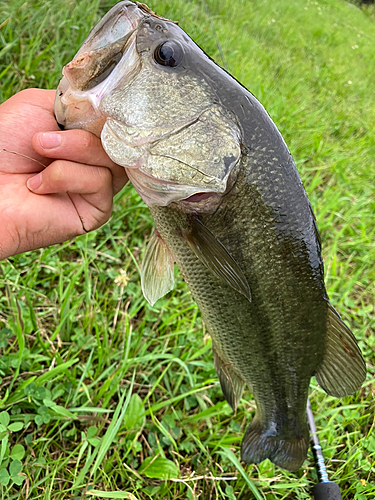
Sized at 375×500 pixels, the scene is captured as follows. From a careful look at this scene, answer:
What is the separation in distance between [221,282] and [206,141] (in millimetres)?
502

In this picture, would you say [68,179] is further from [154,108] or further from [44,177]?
[154,108]

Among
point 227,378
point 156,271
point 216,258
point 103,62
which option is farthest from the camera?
point 227,378

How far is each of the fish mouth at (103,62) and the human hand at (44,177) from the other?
120 millimetres

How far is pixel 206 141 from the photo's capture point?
1139 millimetres

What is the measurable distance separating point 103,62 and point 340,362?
1368mm

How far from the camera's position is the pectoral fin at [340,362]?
1.38 metres

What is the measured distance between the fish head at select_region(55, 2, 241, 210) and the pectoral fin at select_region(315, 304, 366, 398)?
700 mm

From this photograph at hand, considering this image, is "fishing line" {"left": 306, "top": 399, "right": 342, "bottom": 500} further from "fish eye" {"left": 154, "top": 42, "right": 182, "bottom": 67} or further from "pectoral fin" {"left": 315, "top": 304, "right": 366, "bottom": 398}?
"fish eye" {"left": 154, "top": 42, "right": 182, "bottom": 67}

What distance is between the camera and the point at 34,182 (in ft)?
4.00

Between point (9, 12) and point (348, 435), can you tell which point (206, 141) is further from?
point (9, 12)

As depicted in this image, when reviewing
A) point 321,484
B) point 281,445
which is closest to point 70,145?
point 281,445

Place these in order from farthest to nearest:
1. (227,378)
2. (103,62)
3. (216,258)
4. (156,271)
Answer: (227,378) → (156,271) → (216,258) → (103,62)

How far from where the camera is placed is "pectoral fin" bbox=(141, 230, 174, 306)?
54.8 inches

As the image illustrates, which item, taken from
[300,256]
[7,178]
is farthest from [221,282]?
[7,178]
